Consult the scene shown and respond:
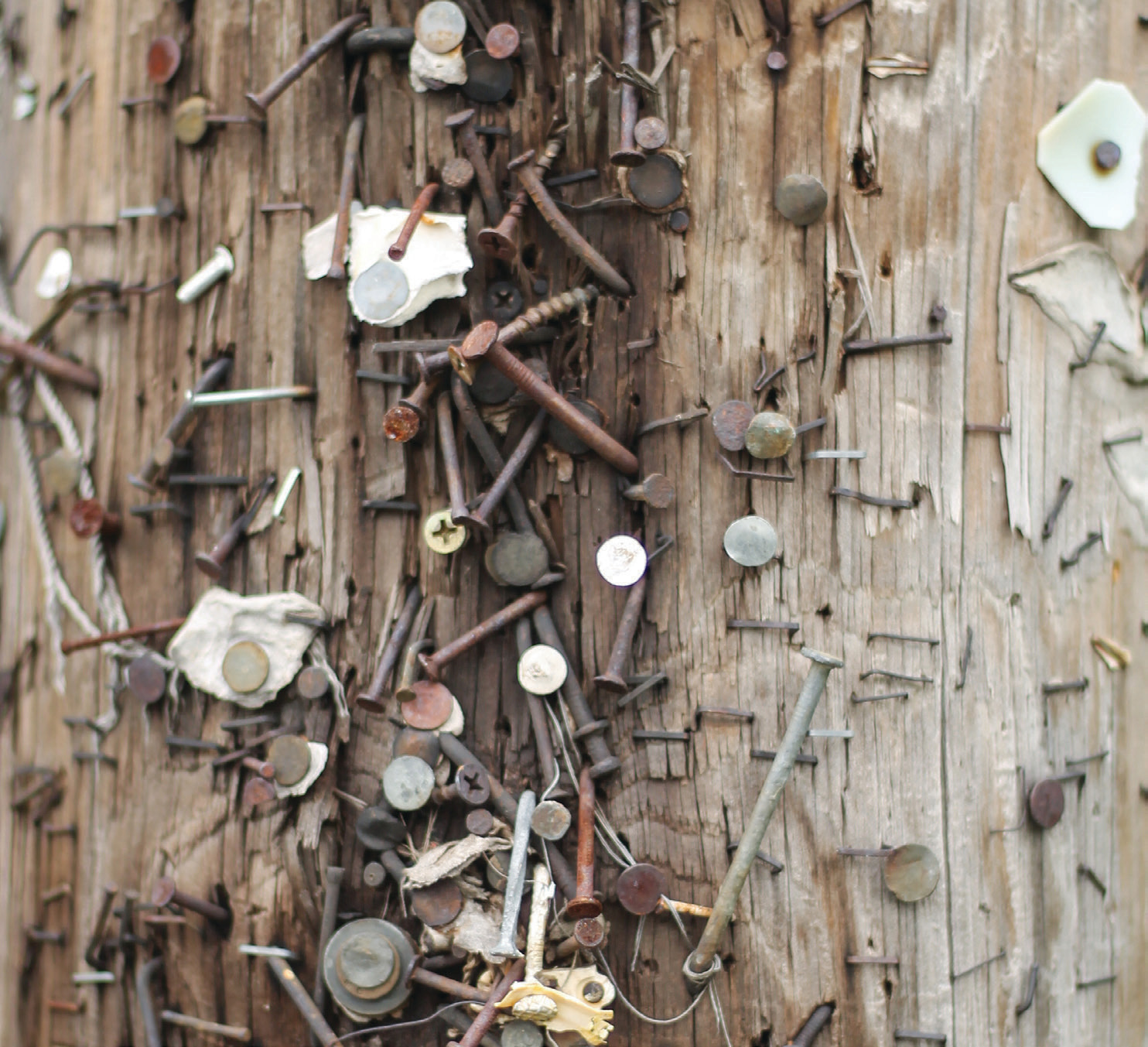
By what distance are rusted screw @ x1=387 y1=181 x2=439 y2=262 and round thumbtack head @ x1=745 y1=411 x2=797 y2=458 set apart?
1.06 meters

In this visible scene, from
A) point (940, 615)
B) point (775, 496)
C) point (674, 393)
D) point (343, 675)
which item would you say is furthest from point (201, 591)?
point (940, 615)

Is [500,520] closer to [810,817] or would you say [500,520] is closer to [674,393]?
[674,393]

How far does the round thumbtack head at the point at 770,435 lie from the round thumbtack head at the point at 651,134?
30.9 inches

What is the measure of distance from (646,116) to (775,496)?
3.64 feet

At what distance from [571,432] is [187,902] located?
1.73 metres

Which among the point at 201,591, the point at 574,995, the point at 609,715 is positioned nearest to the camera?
the point at 574,995

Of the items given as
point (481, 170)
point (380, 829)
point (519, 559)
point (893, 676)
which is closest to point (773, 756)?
point (893, 676)

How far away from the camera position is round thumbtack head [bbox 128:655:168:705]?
3.03 m

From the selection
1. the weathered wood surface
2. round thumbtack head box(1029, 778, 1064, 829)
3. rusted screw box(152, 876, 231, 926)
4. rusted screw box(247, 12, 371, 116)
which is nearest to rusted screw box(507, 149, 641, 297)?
the weathered wood surface

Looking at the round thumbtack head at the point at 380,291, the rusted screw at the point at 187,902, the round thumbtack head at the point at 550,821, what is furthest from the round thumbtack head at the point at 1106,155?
the rusted screw at the point at 187,902

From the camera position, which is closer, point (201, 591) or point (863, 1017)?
point (863, 1017)

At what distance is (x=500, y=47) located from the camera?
281 cm

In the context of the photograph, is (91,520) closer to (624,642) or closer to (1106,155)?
(624,642)

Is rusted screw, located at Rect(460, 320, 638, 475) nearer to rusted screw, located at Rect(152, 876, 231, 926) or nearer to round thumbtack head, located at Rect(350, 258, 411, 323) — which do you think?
A: round thumbtack head, located at Rect(350, 258, 411, 323)
